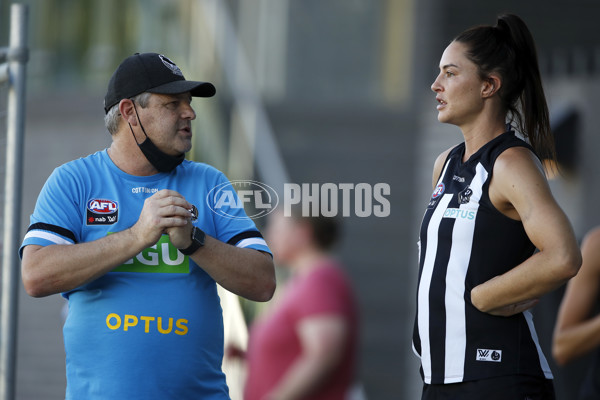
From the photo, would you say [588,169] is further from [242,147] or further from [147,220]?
[147,220]

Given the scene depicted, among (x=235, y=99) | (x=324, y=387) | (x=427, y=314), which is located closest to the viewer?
(x=427, y=314)

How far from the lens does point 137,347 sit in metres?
2.95

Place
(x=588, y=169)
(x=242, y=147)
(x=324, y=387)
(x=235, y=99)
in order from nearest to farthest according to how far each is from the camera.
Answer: (x=324, y=387)
(x=588, y=169)
(x=242, y=147)
(x=235, y=99)

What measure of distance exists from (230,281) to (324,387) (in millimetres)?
1828

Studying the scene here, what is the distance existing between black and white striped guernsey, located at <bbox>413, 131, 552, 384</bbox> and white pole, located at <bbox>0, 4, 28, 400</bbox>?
5.86 feet

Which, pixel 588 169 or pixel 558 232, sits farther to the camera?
pixel 588 169

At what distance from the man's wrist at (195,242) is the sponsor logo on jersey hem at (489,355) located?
0.91m

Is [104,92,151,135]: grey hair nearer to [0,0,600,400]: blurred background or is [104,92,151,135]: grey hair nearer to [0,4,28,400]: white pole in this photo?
[0,4,28,400]: white pole

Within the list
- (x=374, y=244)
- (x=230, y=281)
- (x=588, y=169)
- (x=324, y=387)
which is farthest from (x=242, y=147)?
(x=230, y=281)

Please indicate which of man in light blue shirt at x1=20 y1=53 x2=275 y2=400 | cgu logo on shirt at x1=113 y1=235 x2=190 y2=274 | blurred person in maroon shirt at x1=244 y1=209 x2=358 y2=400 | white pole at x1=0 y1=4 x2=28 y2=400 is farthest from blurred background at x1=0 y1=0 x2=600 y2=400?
cgu logo on shirt at x1=113 y1=235 x2=190 y2=274

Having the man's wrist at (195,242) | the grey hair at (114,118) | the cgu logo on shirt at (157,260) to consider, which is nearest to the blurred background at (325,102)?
the grey hair at (114,118)

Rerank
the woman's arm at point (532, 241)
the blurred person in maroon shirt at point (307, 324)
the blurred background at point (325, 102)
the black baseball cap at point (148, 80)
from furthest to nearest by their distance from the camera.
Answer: the blurred background at point (325, 102)
the blurred person in maroon shirt at point (307, 324)
the black baseball cap at point (148, 80)
the woman's arm at point (532, 241)

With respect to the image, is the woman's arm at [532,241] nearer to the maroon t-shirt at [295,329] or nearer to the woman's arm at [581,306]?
the woman's arm at [581,306]

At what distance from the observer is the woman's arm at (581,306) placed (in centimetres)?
387
